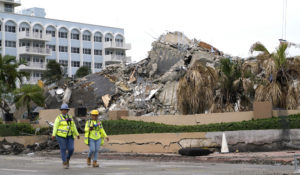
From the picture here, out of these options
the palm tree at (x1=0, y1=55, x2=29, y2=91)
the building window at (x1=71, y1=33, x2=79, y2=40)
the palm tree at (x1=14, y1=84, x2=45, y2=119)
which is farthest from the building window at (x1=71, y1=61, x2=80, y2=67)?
the palm tree at (x1=14, y1=84, x2=45, y2=119)

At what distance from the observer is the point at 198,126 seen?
854 inches

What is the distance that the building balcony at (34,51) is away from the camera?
272 ft

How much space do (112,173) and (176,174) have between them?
5.07ft

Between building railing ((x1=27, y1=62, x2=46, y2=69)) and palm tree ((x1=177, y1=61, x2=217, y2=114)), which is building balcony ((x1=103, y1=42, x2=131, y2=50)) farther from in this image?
palm tree ((x1=177, y1=61, x2=217, y2=114))

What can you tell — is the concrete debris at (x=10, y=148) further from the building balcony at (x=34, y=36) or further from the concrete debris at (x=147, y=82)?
the building balcony at (x=34, y=36)

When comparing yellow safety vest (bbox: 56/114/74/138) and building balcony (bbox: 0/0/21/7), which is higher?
building balcony (bbox: 0/0/21/7)

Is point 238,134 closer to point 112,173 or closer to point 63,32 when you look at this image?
point 112,173

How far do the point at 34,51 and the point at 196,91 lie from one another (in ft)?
207

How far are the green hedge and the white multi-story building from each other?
5562 cm

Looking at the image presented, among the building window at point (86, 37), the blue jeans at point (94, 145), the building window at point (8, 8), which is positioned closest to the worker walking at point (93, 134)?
the blue jeans at point (94, 145)

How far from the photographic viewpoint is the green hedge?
19766 mm

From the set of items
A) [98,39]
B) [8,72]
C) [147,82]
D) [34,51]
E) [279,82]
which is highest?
[98,39]

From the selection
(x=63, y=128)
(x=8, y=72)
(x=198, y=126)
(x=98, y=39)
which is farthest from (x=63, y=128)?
(x=98, y=39)

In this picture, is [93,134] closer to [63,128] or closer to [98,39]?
[63,128]
